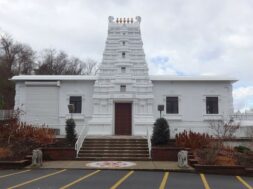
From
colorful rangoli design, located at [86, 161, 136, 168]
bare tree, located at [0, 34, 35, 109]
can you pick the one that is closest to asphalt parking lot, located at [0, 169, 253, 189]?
colorful rangoli design, located at [86, 161, 136, 168]

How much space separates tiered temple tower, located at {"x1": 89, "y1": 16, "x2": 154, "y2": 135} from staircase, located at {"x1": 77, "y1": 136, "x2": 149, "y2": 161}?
3.62 metres

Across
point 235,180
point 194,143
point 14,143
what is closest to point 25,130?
point 14,143

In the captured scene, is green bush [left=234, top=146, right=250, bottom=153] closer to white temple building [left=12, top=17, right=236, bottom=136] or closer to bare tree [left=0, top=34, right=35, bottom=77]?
white temple building [left=12, top=17, right=236, bottom=136]

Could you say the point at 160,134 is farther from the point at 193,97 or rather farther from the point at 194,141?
the point at 193,97

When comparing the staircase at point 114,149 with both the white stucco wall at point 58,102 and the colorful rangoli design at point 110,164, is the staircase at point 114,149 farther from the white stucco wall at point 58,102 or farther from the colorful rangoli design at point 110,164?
the white stucco wall at point 58,102

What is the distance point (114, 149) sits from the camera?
20984 millimetres

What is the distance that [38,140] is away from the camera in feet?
66.2

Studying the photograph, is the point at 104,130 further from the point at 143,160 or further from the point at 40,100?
the point at 143,160

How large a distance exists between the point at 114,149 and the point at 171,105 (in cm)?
826

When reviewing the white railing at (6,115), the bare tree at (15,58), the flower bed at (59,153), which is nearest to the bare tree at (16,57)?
the bare tree at (15,58)

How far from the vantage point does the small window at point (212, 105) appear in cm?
2769

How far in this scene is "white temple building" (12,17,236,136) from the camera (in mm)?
27078

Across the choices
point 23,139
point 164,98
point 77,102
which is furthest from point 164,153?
point 77,102

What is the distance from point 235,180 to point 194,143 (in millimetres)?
6442
